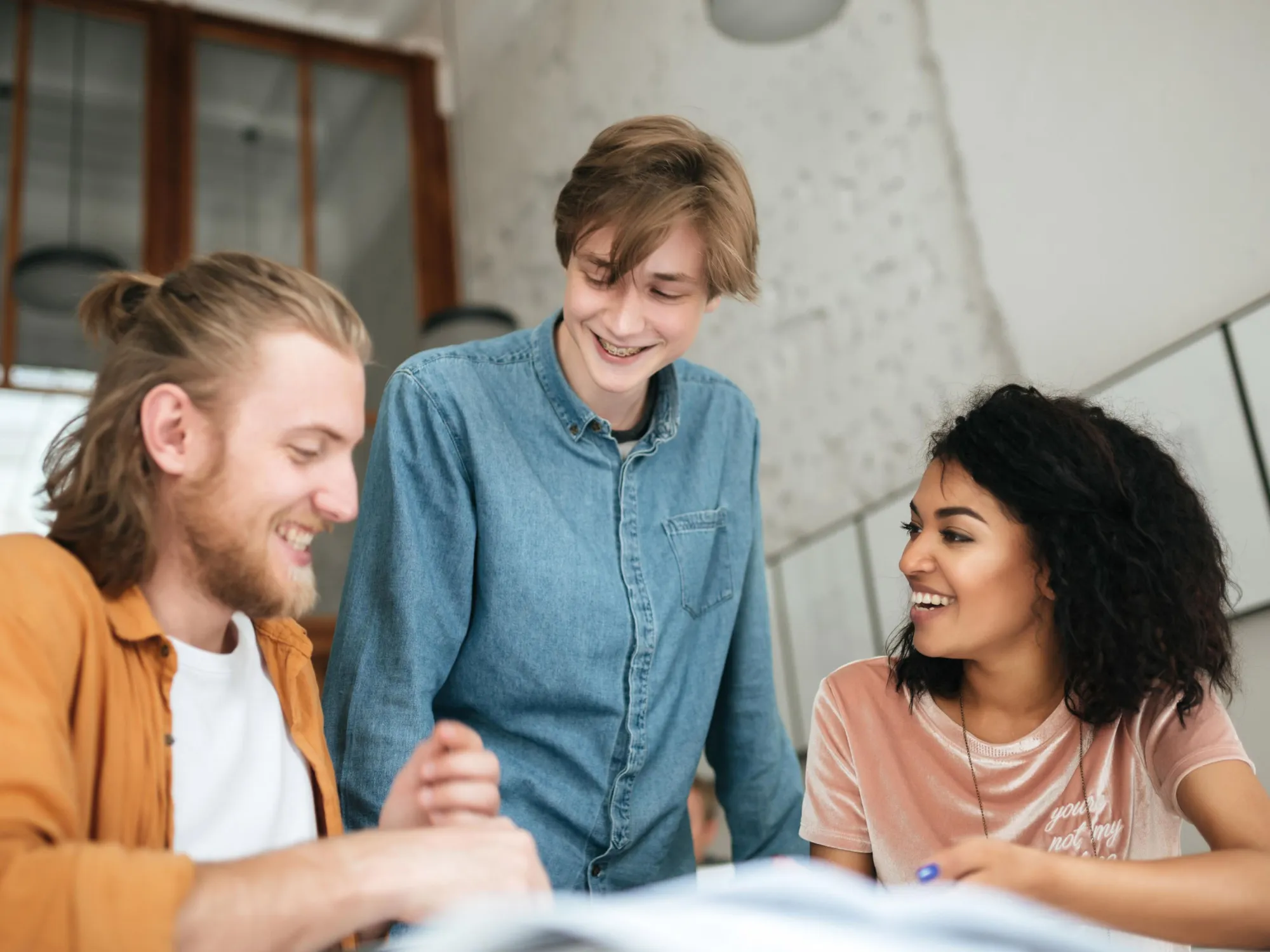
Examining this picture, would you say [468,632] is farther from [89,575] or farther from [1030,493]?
[1030,493]

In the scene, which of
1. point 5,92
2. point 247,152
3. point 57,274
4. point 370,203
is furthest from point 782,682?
point 5,92

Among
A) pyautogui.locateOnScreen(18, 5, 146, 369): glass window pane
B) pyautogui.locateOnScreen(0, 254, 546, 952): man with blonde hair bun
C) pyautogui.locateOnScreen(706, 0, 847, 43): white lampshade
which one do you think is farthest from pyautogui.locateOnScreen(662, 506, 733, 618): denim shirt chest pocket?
pyautogui.locateOnScreen(18, 5, 146, 369): glass window pane

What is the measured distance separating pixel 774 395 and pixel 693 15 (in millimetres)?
1245

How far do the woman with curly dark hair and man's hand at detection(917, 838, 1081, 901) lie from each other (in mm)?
317

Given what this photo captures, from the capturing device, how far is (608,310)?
1.40 m

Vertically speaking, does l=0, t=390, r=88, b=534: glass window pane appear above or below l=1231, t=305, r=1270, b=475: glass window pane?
above

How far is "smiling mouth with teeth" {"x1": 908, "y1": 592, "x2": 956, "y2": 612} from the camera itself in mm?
1317

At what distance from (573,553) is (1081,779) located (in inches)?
24.1

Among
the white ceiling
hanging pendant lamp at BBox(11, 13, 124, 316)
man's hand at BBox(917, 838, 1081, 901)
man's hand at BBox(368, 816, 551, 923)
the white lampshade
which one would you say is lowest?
man's hand at BBox(917, 838, 1081, 901)

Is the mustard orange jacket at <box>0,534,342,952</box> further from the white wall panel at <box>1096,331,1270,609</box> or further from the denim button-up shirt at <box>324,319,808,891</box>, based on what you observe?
the white wall panel at <box>1096,331,1270,609</box>

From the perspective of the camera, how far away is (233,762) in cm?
106

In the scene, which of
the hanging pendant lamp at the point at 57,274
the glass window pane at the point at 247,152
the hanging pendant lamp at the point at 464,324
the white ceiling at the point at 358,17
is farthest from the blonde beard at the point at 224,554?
the white ceiling at the point at 358,17

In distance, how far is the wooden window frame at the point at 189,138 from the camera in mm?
4355

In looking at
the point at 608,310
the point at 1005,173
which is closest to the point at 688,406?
the point at 608,310
